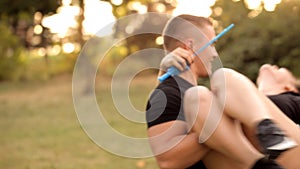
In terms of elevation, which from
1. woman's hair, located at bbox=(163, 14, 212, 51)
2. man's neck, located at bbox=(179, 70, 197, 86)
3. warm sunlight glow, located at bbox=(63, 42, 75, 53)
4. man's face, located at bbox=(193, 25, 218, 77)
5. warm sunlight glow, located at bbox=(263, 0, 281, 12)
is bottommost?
warm sunlight glow, located at bbox=(63, 42, 75, 53)

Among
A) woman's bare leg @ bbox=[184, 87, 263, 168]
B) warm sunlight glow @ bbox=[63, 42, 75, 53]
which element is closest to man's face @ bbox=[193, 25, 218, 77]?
woman's bare leg @ bbox=[184, 87, 263, 168]

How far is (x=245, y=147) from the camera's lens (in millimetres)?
2361

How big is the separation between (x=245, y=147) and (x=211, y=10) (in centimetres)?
586

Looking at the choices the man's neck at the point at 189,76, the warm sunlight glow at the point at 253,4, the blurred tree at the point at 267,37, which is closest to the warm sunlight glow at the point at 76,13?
the warm sunlight glow at the point at 253,4

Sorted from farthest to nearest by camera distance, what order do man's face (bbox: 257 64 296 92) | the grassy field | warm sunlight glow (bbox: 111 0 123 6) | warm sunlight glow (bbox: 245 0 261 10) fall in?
warm sunlight glow (bbox: 111 0 123 6), warm sunlight glow (bbox: 245 0 261 10), the grassy field, man's face (bbox: 257 64 296 92)

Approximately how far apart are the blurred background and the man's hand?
1.60 ft

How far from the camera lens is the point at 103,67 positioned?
49.0 ft

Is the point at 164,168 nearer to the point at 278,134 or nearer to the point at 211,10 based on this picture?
the point at 278,134

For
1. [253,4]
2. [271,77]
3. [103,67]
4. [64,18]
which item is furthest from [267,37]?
[103,67]

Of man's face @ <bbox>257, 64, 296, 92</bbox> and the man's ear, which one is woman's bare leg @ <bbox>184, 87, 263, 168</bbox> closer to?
the man's ear

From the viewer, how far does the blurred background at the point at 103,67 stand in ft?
18.7

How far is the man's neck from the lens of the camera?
2631 mm

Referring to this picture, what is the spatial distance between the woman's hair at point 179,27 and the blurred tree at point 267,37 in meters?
4.40

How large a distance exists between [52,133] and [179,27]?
500 cm
